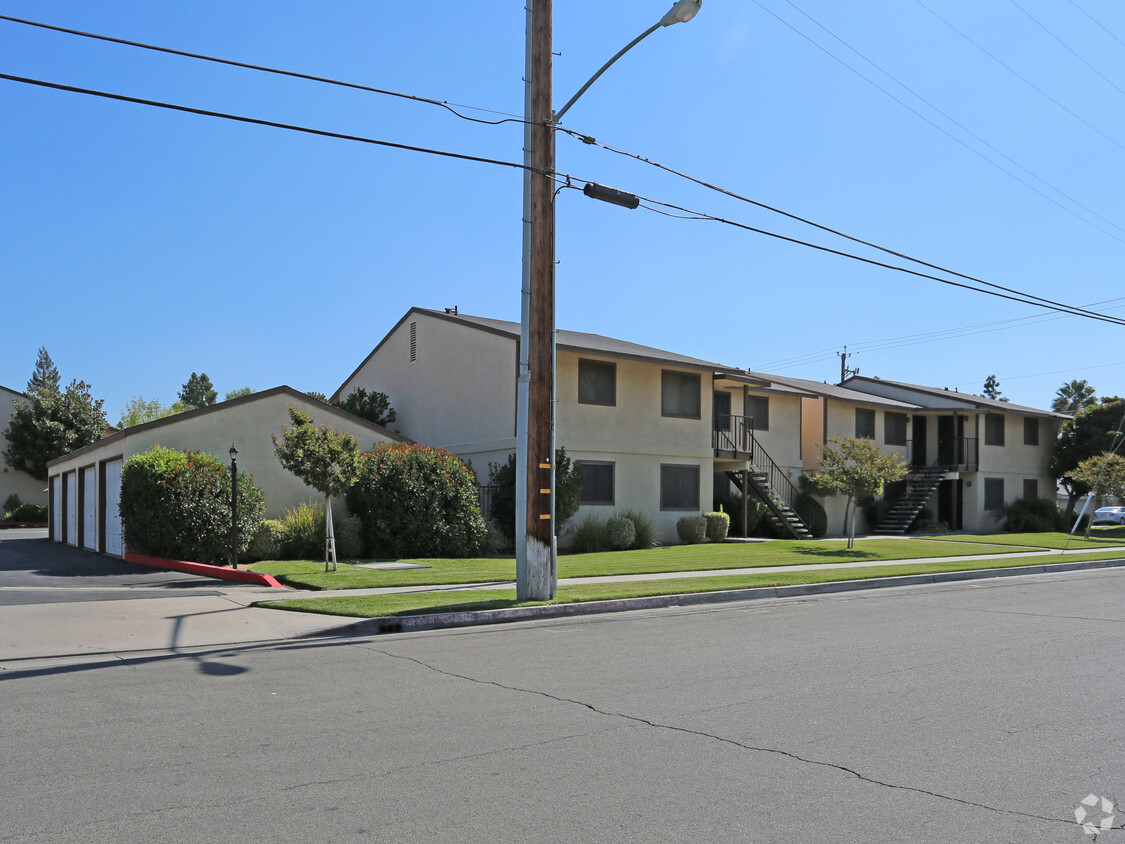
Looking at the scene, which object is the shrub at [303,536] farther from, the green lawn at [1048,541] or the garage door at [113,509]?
the green lawn at [1048,541]

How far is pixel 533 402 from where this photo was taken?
1289cm

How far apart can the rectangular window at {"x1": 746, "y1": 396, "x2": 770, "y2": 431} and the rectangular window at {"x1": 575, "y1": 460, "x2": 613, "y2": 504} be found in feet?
27.0

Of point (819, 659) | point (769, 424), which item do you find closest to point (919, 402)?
point (769, 424)

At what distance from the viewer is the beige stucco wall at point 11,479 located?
159 ft

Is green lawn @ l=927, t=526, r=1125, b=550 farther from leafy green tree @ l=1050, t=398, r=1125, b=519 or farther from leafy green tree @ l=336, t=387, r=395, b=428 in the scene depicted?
leafy green tree @ l=336, t=387, r=395, b=428

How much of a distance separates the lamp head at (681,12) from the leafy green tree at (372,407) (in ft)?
69.5

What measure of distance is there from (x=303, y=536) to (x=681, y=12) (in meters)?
13.6

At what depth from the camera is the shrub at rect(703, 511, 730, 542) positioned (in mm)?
28156

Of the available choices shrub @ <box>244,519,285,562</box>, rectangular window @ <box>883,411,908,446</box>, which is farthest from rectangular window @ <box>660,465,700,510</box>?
rectangular window @ <box>883,411,908,446</box>

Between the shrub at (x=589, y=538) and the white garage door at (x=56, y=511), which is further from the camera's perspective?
the white garage door at (x=56, y=511)

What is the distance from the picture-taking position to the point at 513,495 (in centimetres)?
2417

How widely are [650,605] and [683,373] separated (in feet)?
50.8

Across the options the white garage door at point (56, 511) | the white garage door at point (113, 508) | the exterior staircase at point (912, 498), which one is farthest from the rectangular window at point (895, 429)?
the white garage door at point (56, 511)

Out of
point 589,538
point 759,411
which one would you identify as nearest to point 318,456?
point 589,538
